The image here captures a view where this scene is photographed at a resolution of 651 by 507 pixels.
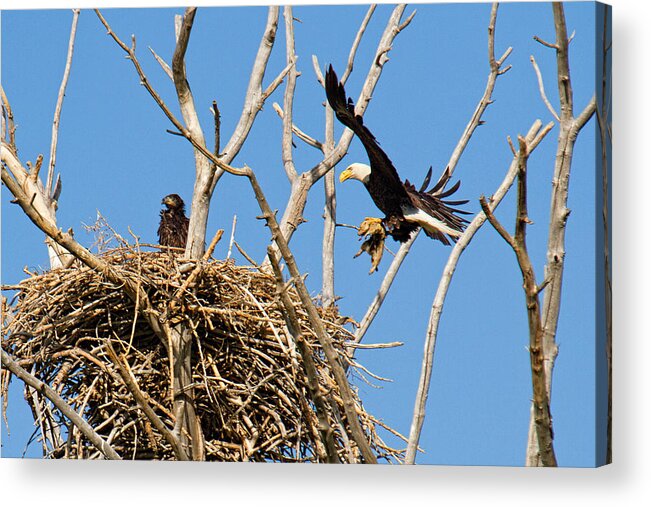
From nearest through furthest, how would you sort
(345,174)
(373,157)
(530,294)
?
(530,294) < (373,157) < (345,174)

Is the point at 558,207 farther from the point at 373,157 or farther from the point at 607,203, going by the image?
the point at 373,157

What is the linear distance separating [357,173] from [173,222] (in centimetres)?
74

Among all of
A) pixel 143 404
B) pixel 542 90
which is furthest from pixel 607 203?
pixel 143 404

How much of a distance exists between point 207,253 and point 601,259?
117cm

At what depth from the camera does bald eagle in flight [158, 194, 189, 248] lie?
12.2ft

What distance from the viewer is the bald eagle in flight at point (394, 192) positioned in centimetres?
347

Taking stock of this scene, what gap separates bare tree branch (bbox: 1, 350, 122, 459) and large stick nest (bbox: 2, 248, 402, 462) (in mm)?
208

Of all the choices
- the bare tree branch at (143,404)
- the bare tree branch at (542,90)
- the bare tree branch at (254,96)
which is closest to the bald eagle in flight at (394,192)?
the bare tree branch at (254,96)

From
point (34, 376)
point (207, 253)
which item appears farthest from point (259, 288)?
point (34, 376)

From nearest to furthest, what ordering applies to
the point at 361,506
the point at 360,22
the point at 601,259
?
the point at 601,259, the point at 361,506, the point at 360,22

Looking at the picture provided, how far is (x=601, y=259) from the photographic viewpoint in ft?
10.1

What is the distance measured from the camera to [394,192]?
3.65 metres

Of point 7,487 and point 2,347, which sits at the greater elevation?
point 2,347

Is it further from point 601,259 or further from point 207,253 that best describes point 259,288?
point 601,259
